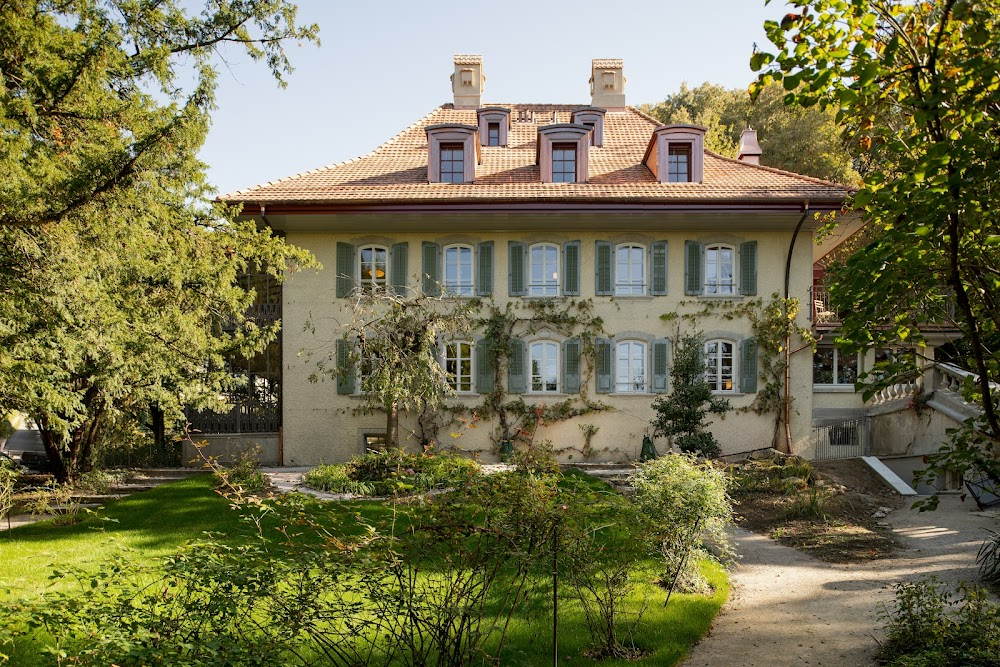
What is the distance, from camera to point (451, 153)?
1902 cm

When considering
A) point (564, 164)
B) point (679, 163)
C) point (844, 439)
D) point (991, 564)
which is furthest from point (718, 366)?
point (991, 564)

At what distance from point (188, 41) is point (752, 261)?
1334 cm

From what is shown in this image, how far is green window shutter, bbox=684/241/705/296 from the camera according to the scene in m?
18.3

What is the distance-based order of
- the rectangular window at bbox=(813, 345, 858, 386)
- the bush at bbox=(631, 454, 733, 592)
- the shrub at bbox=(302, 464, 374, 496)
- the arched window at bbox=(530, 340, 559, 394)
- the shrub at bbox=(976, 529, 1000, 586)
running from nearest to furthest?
the bush at bbox=(631, 454, 733, 592) → the shrub at bbox=(976, 529, 1000, 586) → the shrub at bbox=(302, 464, 374, 496) → the arched window at bbox=(530, 340, 559, 394) → the rectangular window at bbox=(813, 345, 858, 386)

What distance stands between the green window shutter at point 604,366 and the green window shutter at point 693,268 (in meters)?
2.27

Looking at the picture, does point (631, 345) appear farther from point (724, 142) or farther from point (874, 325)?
point (724, 142)

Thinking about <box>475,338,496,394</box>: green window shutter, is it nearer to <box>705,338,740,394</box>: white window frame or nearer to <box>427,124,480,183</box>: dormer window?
<box>427,124,480,183</box>: dormer window

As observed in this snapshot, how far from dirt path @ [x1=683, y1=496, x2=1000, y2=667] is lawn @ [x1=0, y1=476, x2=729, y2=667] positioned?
10.6 inches

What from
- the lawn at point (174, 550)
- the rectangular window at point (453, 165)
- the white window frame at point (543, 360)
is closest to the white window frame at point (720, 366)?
the white window frame at point (543, 360)

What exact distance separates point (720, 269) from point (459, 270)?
6.06 m

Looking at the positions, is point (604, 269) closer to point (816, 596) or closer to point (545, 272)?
point (545, 272)

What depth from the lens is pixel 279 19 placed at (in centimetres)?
884

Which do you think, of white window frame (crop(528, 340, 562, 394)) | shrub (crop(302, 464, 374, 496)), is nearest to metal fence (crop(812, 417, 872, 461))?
white window frame (crop(528, 340, 562, 394))

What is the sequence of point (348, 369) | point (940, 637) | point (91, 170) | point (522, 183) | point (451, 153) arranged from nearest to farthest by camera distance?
point (940, 637) < point (91, 170) < point (348, 369) < point (522, 183) < point (451, 153)
